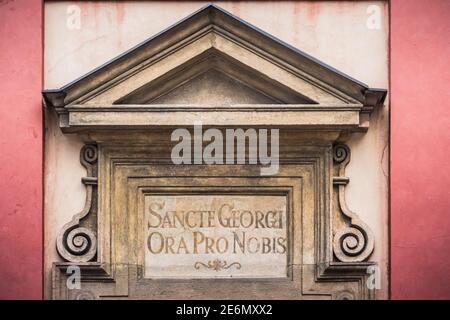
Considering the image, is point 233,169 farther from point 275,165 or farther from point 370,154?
point 370,154

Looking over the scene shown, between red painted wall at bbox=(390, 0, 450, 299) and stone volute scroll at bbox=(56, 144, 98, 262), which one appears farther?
stone volute scroll at bbox=(56, 144, 98, 262)

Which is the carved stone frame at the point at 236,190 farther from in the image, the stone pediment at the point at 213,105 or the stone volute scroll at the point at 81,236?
the stone pediment at the point at 213,105

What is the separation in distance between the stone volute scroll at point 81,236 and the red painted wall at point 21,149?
0.63 ft

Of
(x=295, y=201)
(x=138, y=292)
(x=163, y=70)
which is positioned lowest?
(x=138, y=292)

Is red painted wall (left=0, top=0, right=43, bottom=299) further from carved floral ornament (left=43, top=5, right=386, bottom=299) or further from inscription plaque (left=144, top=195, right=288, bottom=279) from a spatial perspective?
inscription plaque (left=144, top=195, right=288, bottom=279)

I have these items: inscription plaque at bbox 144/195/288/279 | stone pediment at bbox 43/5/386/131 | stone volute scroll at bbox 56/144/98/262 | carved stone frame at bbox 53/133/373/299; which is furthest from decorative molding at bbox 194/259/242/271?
stone pediment at bbox 43/5/386/131

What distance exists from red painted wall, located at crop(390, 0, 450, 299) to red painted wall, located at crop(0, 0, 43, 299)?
2.71 m

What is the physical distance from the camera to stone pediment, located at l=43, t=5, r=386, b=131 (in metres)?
10.7

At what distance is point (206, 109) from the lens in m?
10.7

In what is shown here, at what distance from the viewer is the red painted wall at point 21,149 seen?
10758 millimetres

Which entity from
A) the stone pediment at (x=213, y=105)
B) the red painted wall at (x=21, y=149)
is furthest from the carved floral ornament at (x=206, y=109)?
the red painted wall at (x=21, y=149)

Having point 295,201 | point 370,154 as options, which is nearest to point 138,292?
point 295,201

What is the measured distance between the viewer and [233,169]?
11.0 m

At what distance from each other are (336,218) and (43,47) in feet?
8.60
